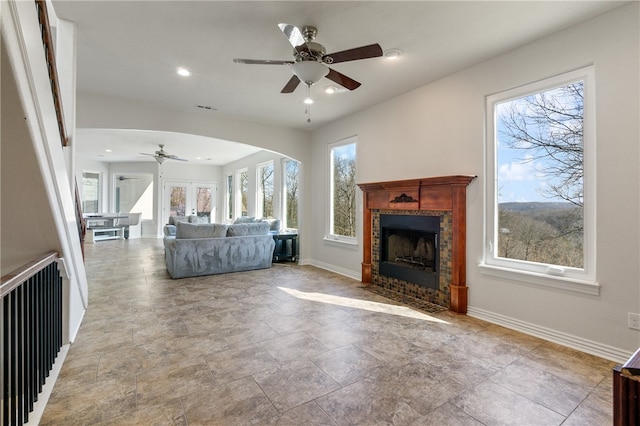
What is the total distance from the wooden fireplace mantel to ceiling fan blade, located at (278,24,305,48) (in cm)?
221

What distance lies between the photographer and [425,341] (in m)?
2.70

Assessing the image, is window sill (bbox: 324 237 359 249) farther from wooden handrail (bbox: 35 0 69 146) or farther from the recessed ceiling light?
wooden handrail (bbox: 35 0 69 146)

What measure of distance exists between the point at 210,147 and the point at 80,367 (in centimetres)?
662

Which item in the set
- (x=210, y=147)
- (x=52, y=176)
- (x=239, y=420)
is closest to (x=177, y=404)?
(x=239, y=420)

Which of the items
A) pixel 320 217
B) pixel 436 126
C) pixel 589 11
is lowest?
pixel 320 217

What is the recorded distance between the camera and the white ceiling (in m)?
2.38

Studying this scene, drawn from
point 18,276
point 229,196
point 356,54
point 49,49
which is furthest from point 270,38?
point 229,196

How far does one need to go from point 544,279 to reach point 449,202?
47.3 inches

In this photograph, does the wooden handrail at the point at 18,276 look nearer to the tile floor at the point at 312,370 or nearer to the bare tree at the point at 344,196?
the tile floor at the point at 312,370

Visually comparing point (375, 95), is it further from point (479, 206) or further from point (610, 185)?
point (610, 185)

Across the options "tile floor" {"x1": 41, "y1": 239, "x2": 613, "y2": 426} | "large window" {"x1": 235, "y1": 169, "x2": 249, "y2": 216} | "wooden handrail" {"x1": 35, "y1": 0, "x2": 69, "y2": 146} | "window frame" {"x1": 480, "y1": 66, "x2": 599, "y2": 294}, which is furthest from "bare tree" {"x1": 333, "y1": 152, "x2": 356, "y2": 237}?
"large window" {"x1": 235, "y1": 169, "x2": 249, "y2": 216}

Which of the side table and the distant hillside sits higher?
the distant hillside

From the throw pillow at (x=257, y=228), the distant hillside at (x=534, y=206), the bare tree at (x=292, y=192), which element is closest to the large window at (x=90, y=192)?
the bare tree at (x=292, y=192)

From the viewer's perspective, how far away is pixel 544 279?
2.78 metres
